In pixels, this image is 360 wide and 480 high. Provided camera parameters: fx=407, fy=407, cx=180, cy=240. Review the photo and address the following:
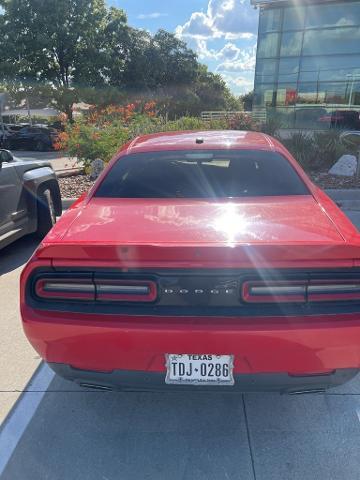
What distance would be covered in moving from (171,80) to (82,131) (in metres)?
29.7

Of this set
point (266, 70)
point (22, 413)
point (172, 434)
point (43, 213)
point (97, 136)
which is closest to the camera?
point (172, 434)

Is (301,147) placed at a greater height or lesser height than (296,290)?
lesser

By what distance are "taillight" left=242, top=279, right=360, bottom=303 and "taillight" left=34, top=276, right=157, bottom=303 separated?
469 millimetres

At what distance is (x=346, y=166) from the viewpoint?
8516mm

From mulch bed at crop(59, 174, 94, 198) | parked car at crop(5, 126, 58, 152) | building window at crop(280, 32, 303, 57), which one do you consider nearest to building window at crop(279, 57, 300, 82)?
building window at crop(280, 32, 303, 57)

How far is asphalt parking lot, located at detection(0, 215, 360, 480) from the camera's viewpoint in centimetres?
210

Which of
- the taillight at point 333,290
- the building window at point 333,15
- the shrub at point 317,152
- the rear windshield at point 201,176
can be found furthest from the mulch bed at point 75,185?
the building window at point 333,15

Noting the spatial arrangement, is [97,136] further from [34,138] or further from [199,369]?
[34,138]

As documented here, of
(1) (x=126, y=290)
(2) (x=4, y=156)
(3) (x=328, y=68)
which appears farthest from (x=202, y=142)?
(3) (x=328, y=68)

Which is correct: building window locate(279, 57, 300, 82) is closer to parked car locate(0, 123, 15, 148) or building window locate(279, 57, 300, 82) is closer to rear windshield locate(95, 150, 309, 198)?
parked car locate(0, 123, 15, 148)

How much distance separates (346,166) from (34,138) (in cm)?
1635

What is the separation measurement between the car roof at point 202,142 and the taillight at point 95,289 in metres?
1.53

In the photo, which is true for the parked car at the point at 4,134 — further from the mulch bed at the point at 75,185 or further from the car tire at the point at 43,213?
the car tire at the point at 43,213

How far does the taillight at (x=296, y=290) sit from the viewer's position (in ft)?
6.26
